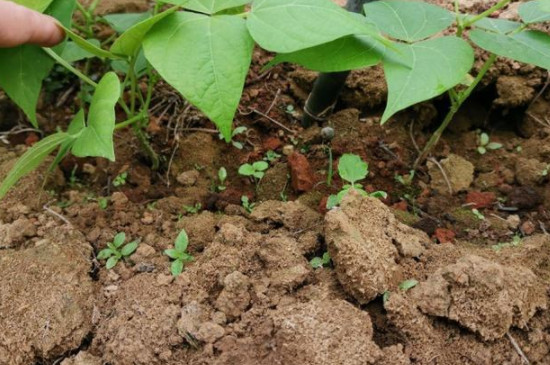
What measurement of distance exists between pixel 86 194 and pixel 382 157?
857 mm

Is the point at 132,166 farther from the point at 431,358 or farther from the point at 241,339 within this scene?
the point at 431,358

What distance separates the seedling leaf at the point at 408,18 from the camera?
44.8 inches

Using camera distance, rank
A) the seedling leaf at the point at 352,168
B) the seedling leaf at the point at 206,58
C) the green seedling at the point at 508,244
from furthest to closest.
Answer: the seedling leaf at the point at 352,168, the green seedling at the point at 508,244, the seedling leaf at the point at 206,58

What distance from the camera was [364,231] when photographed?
1.11 m

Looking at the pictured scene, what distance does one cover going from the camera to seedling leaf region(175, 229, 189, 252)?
119 cm

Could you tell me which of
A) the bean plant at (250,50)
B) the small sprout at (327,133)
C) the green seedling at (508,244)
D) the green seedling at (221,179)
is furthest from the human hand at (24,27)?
the green seedling at (508,244)

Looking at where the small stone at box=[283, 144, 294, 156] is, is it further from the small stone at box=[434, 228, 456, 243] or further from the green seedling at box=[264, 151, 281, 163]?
the small stone at box=[434, 228, 456, 243]

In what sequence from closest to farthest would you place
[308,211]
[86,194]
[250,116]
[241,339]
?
[241,339]
[308,211]
[86,194]
[250,116]

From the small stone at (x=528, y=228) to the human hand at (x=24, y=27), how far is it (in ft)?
3.83

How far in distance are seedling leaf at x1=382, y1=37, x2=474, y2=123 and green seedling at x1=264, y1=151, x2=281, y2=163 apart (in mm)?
575

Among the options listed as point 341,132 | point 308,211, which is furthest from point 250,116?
point 308,211

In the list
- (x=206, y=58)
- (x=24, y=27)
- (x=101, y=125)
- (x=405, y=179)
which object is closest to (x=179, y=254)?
(x=101, y=125)

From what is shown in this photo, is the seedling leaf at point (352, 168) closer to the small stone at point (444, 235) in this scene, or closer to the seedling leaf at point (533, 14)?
the small stone at point (444, 235)

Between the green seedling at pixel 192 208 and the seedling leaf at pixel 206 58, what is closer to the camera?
the seedling leaf at pixel 206 58
